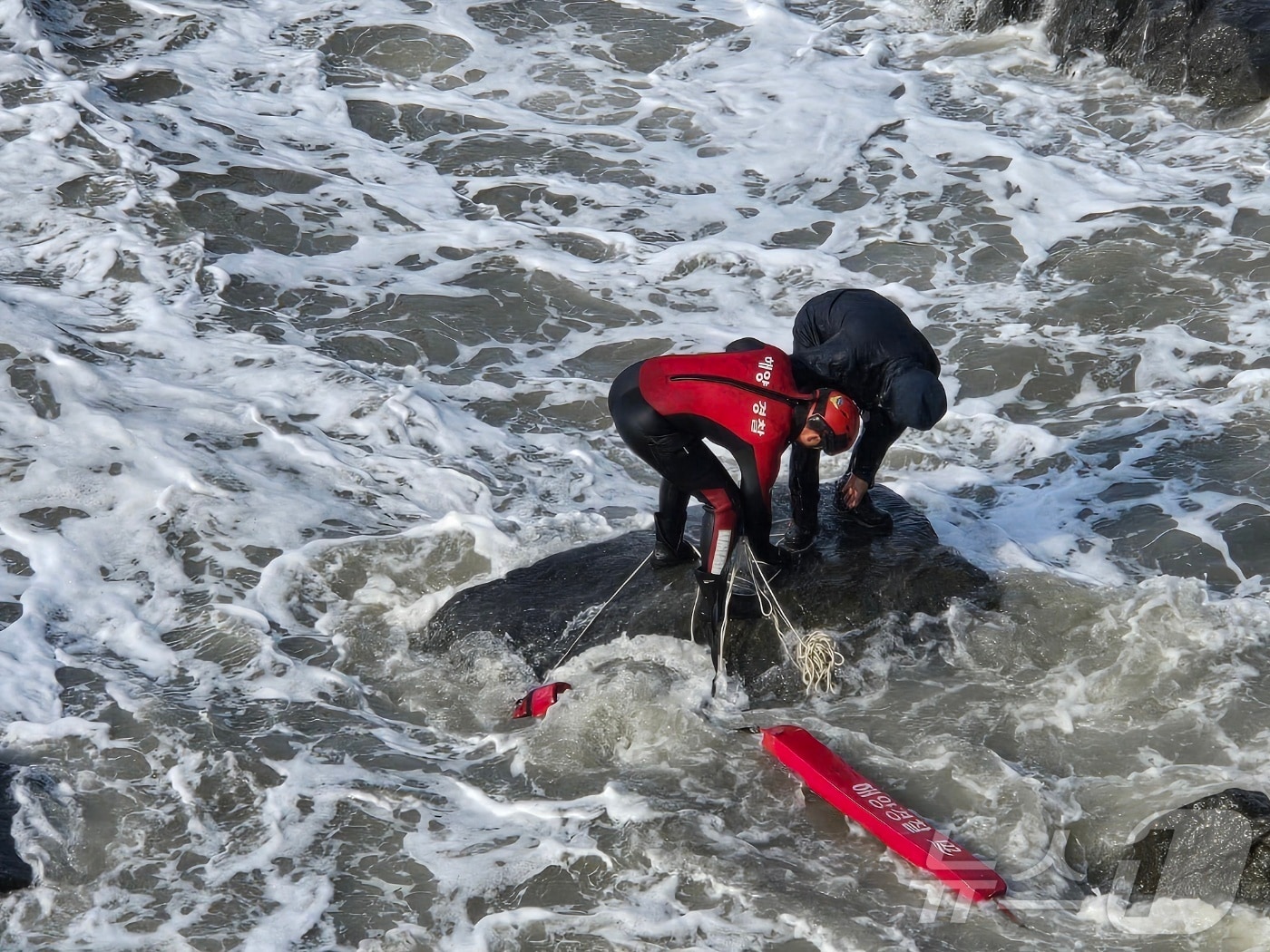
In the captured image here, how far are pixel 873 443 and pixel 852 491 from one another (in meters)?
0.24

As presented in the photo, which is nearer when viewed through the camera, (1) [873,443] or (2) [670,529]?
(1) [873,443]

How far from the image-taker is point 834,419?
4.62 m

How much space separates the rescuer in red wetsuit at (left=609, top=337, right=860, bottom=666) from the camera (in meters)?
4.68

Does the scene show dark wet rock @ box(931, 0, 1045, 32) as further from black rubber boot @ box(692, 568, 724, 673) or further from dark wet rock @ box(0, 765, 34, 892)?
dark wet rock @ box(0, 765, 34, 892)

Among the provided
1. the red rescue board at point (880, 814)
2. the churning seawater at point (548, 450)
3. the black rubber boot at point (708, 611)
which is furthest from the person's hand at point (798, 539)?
the red rescue board at point (880, 814)

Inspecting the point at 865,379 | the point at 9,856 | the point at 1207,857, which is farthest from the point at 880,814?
the point at 9,856

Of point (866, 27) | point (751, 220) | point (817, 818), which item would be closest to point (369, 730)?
point (817, 818)

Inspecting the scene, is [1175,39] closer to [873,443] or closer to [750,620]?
[873,443]

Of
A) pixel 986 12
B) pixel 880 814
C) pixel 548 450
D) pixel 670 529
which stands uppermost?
pixel 986 12

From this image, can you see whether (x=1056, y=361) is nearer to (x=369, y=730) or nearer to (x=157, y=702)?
(x=369, y=730)

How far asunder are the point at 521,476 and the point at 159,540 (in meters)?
1.88

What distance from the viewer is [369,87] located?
446 inches

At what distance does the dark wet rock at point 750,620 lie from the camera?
16.7 feet

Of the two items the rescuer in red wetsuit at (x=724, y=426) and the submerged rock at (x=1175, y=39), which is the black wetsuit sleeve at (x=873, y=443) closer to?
the rescuer in red wetsuit at (x=724, y=426)
